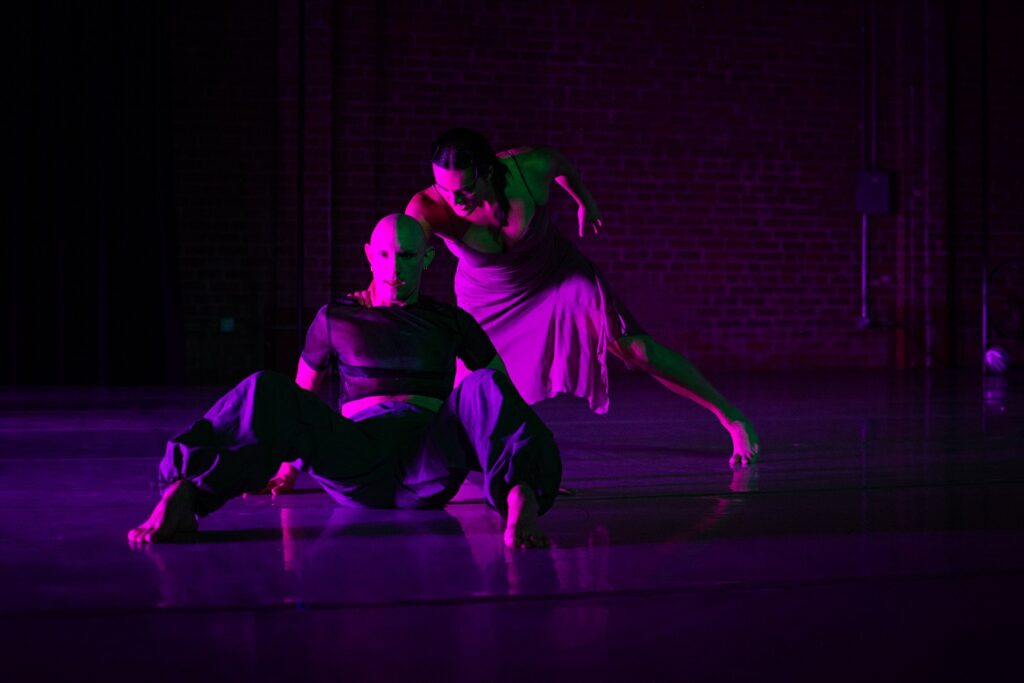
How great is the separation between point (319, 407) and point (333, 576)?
504mm

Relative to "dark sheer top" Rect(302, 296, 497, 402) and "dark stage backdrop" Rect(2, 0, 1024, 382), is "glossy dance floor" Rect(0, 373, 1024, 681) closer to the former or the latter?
"dark sheer top" Rect(302, 296, 497, 402)

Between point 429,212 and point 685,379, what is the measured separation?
1.00 meters

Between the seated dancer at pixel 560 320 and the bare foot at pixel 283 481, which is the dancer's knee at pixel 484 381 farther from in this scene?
the seated dancer at pixel 560 320

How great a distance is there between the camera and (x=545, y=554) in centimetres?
222

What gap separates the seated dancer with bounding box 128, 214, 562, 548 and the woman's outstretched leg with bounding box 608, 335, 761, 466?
1.10 meters

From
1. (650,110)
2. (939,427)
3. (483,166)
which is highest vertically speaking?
(650,110)

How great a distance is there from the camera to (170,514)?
230 cm

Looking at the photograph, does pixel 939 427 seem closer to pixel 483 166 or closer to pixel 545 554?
pixel 483 166

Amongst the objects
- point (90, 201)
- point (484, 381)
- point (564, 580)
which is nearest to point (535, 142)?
point (90, 201)

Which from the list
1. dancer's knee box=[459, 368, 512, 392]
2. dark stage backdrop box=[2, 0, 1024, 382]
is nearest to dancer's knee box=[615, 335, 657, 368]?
dancer's knee box=[459, 368, 512, 392]

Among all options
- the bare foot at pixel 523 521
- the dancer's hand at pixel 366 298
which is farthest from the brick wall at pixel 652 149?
the bare foot at pixel 523 521

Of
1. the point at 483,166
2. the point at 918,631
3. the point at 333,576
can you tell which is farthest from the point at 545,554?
the point at 483,166

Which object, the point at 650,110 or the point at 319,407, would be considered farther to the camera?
the point at 650,110

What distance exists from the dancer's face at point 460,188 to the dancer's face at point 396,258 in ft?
1.51
